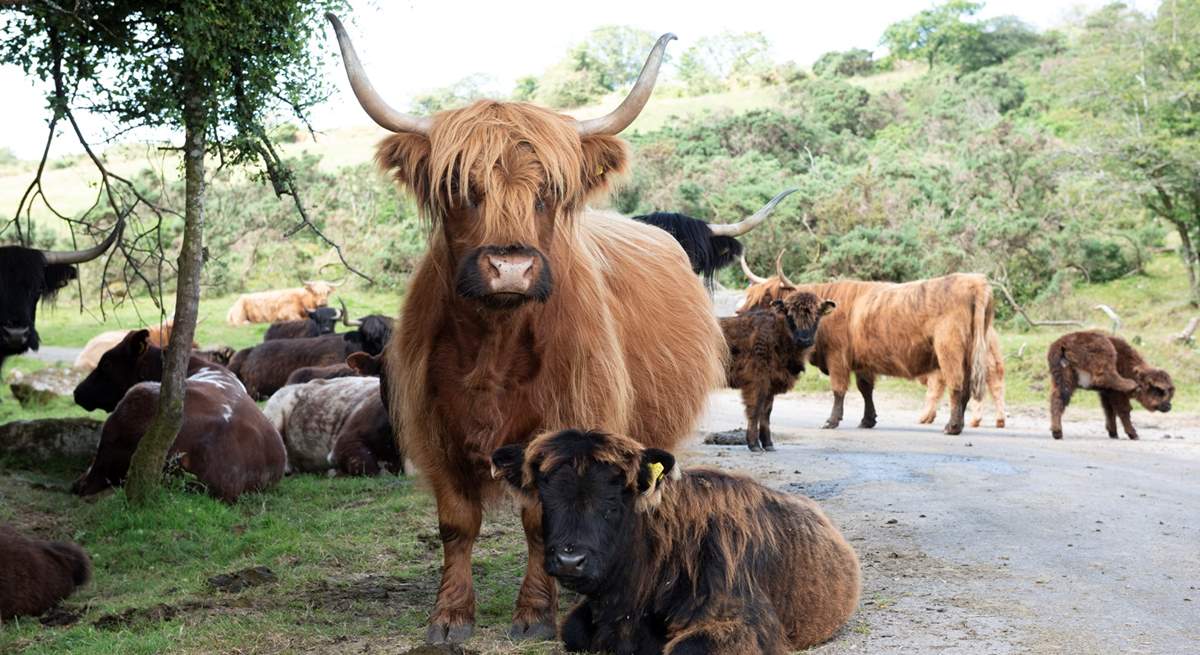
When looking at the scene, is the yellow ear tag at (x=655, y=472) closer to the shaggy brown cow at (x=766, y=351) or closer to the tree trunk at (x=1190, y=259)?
the shaggy brown cow at (x=766, y=351)

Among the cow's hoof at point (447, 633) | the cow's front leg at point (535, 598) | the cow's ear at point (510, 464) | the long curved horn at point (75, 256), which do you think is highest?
the long curved horn at point (75, 256)

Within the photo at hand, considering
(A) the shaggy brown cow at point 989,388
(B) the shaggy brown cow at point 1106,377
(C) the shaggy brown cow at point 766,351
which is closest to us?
(C) the shaggy brown cow at point 766,351

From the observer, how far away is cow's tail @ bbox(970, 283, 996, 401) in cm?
1425

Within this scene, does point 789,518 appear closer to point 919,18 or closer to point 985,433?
point 985,433

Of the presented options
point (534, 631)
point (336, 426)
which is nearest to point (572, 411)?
point (534, 631)

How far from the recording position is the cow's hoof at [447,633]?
208 inches

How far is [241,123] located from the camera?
8.62 meters

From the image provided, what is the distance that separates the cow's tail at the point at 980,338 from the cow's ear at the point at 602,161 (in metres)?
9.56

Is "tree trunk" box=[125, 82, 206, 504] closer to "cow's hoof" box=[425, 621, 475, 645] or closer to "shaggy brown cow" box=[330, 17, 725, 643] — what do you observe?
"shaggy brown cow" box=[330, 17, 725, 643]

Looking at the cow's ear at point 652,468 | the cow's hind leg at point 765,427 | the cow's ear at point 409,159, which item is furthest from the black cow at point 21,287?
the cow's ear at point 652,468

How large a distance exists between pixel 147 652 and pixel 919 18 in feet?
222

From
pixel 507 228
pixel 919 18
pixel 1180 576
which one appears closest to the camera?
pixel 507 228

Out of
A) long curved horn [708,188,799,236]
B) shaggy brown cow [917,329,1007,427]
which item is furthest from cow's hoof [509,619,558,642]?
shaggy brown cow [917,329,1007,427]

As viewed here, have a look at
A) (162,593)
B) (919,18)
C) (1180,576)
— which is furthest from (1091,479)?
(919,18)
